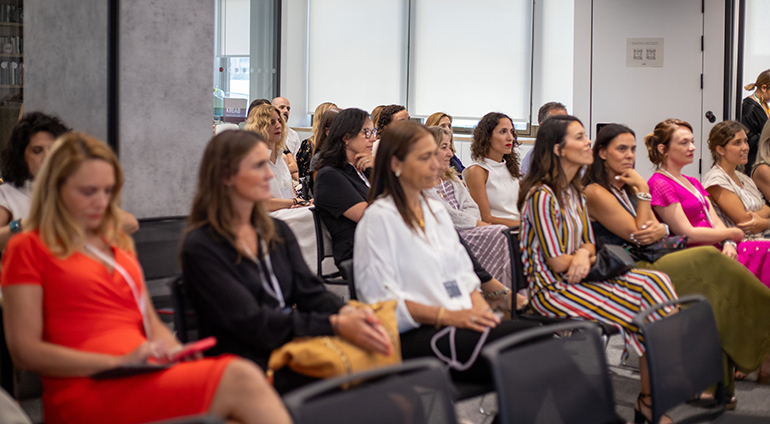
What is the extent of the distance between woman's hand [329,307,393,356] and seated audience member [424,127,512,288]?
2.06 meters

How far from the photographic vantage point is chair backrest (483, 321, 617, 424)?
177cm

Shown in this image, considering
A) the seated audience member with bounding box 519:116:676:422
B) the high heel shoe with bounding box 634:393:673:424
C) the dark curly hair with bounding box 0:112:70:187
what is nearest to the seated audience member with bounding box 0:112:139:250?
the dark curly hair with bounding box 0:112:70:187

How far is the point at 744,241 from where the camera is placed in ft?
13.5

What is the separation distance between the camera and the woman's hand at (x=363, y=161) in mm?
3928

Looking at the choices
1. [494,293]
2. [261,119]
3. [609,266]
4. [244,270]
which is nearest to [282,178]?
[261,119]

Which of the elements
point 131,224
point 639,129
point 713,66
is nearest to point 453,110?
point 639,129

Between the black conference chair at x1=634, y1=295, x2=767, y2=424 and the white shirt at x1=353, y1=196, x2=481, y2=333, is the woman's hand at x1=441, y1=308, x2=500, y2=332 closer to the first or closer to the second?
the white shirt at x1=353, y1=196, x2=481, y2=333

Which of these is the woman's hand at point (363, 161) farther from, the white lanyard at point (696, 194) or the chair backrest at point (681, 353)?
the chair backrest at point (681, 353)

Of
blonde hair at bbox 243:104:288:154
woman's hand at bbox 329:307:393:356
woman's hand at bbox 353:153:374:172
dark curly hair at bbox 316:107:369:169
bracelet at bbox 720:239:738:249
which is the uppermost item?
blonde hair at bbox 243:104:288:154

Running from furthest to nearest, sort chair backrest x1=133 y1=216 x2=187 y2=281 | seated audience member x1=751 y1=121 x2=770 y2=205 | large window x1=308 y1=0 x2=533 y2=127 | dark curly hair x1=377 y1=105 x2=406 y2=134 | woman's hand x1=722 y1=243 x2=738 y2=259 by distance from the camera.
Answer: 1. large window x1=308 y1=0 x2=533 y2=127
2. dark curly hair x1=377 y1=105 x2=406 y2=134
3. seated audience member x1=751 y1=121 x2=770 y2=205
4. woman's hand x1=722 y1=243 x2=738 y2=259
5. chair backrest x1=133 y1=216 x2=187 y2=281

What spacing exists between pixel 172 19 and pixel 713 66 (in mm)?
5280

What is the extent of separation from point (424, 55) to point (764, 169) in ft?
17.6

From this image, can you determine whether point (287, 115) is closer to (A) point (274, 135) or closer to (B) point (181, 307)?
(A) point (274, 135)

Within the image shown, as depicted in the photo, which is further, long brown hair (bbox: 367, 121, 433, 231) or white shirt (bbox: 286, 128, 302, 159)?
white shirt (bbox: 286, 128, 302, 159)
